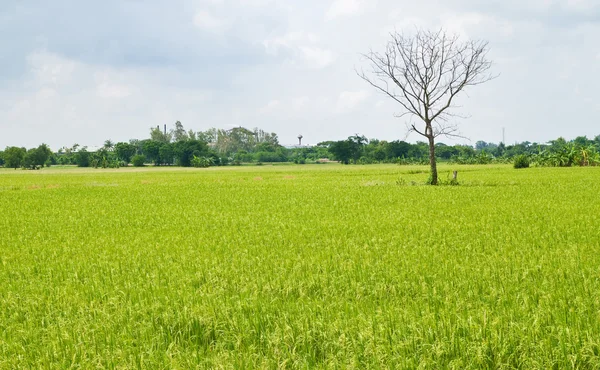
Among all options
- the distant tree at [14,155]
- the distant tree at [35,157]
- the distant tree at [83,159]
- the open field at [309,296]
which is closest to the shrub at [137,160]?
the distant tree at [83,159]

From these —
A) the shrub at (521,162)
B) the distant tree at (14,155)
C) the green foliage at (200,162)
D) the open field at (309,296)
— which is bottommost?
the open field at (309,296)

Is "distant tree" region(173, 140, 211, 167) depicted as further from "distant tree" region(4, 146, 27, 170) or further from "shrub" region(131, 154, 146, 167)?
"distant tree" region(4, 146, 27, 170)

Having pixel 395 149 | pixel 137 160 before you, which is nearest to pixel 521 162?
pixel 395 149

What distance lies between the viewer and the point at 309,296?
633 centimetres

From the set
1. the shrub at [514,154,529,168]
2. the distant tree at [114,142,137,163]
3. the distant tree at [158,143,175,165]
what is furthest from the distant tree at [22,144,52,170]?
the shrub at [514,154,529,168]

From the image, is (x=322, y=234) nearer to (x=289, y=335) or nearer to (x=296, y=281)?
(x=296, y=281)

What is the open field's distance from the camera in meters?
4.51

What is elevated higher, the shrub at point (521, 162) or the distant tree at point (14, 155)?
the distant tree at point (14, 155)

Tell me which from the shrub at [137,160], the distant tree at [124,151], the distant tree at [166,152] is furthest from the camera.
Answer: the distant tree at [124,151]

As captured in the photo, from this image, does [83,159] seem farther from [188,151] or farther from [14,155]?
[188,151]

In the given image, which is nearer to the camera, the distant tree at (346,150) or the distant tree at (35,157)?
the distant tree at (35,157)

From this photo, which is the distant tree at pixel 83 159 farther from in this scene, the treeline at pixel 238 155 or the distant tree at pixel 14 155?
the distant tree at pixel 14 155

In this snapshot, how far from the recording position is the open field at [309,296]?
14.8ft

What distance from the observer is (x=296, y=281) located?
278 inches
